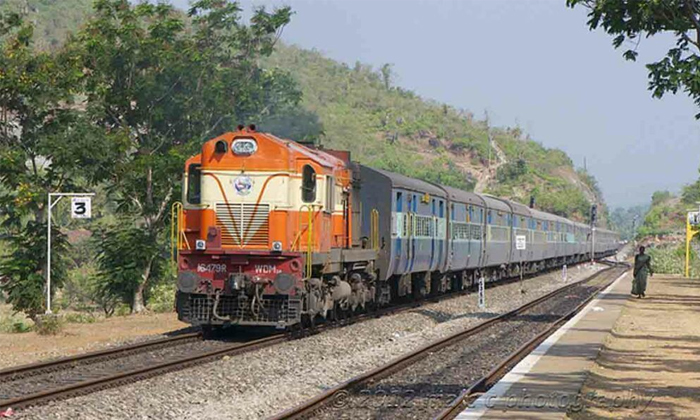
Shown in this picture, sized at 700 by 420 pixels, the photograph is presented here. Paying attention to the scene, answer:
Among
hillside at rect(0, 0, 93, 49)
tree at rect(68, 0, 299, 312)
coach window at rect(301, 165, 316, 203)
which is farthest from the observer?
hillside at rect(0, 0, 93, 49)

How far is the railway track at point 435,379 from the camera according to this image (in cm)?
1153

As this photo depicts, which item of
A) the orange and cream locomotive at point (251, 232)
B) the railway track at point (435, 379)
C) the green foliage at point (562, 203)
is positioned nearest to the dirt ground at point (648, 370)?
the railway track at point (435, 379)

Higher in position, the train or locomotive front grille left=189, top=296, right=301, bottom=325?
the train

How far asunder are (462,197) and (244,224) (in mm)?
17853

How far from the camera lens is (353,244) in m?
22.6

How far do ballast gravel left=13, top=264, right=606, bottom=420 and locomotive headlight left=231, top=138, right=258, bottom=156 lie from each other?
12.0 ft

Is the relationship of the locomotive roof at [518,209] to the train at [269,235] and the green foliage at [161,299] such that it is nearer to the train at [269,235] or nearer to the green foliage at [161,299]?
the green foliage at [161,299]

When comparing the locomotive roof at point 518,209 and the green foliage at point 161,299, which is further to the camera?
the locomotive roof at point 518,209

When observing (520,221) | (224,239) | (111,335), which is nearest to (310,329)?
(224,239)

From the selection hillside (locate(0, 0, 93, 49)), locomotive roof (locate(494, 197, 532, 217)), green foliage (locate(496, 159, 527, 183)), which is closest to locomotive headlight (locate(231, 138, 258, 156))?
locomotive roof (locate(494, 197, 532, 217))

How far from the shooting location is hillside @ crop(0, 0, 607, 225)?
121m

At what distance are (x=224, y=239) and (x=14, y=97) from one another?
1281 centimetres

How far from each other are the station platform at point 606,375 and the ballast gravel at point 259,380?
8.28 feet

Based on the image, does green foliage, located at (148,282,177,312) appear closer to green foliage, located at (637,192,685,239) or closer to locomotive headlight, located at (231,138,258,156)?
Result: locomotive headlight, located at (231,138,258,156)
